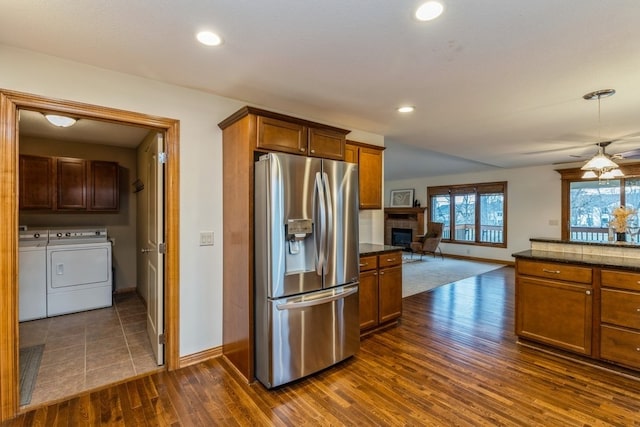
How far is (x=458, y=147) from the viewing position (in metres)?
4.94

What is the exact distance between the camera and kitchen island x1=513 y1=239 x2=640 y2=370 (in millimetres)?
2504

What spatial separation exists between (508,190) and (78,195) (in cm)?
897

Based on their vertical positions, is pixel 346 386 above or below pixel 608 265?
below

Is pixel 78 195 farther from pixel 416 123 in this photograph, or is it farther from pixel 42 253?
pixel 416 123

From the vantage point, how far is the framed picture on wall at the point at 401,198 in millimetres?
10203

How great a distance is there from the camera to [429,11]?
62.2 inches

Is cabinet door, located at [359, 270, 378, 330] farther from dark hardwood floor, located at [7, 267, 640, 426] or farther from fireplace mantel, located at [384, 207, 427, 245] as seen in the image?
fireplace mantel, located at [384, 207, 427, 245]

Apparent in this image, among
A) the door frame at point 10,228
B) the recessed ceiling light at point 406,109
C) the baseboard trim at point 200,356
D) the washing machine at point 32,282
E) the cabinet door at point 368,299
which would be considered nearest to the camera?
the door frame at point 10,228

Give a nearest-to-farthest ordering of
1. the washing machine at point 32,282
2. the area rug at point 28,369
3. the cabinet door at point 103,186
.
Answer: the area rug at point 28,369
the washing machine at point 32,282
the cabinet door at point 103,186

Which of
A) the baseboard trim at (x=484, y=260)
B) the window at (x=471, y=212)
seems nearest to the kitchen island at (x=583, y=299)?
the baseboard trim at (x=484, y=260)

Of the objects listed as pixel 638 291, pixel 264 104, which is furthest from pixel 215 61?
pixel 638 291

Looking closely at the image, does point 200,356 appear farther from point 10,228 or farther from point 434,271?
point 434,271

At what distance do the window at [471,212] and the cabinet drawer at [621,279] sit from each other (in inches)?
226

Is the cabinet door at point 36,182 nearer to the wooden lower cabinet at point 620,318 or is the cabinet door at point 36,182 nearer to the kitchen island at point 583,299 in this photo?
the kitchen island at point 583,299
